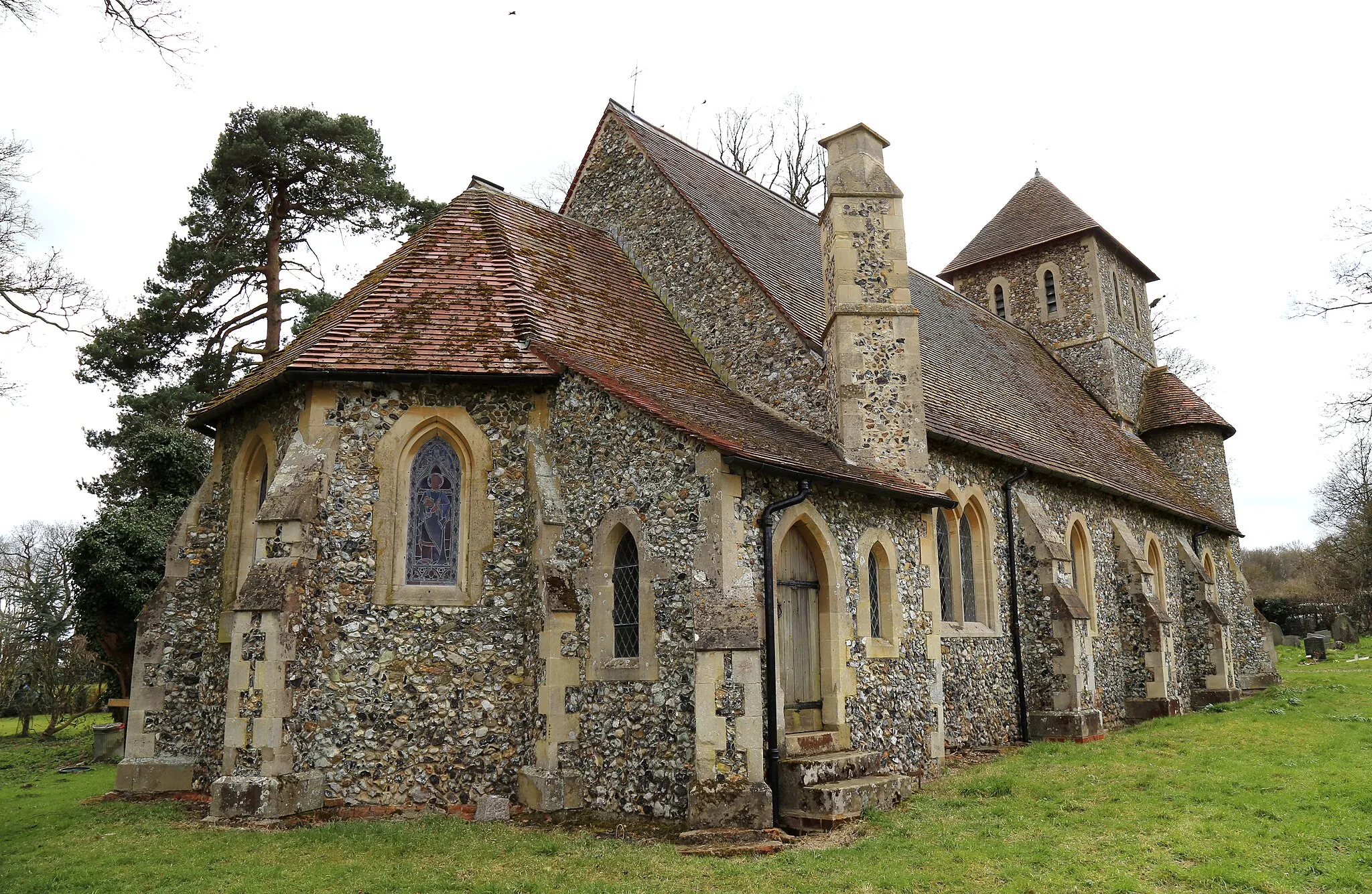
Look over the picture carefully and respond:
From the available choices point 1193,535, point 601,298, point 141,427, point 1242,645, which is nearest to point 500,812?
point 601,298

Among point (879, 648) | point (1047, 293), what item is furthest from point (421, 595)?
point (1047, 293)

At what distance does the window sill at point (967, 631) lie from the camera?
1388cm

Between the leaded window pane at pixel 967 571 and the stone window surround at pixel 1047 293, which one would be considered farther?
the stone window surround at pixel 1047 293

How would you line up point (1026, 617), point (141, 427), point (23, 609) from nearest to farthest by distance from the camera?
point (1026, 617)
point (141, 427)
point (23, 609)

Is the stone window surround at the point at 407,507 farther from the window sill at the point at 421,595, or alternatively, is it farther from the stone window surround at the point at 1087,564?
the stone window surround at the point at 1087,564

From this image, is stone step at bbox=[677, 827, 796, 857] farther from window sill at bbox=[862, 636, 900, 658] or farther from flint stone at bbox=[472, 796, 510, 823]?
window sill at bbox=[862, 636, 900, 658]

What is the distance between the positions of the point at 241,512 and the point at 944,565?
10205 millimetres

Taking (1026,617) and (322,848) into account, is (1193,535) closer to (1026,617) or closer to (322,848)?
(1026,617)

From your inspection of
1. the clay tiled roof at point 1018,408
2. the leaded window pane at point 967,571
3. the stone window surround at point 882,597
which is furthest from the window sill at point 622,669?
the leaded window pane at point 967,571

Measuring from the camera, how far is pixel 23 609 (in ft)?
95.9

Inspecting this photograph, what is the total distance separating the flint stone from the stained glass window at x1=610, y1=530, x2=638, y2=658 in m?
1.86

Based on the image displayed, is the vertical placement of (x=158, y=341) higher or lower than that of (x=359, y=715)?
higher

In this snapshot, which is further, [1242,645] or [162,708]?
[1242,645]

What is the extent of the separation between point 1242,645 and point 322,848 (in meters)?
23.6
